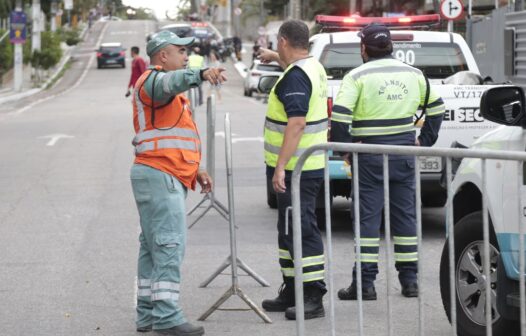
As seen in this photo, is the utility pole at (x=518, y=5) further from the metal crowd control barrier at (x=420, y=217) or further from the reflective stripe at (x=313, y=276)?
the metal crowd control barrier at (x=420, y=217)

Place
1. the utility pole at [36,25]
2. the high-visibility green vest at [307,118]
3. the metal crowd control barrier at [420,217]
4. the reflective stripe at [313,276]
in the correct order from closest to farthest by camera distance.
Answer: the metal crowd control barrier at [420,217]
the reflective stripe at [313,276]
the high-visibility green vest at [307,118]
the utility pole at [36,25]

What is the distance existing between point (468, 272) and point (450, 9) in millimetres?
21855

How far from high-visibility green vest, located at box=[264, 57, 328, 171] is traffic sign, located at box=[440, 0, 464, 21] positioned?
66.0ft

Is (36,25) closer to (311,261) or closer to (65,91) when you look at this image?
(65,91)

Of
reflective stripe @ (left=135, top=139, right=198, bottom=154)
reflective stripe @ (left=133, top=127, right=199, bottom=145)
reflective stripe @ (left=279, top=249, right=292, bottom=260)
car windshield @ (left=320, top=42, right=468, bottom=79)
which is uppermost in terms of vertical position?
car windshield @ (left=320, top=42, right=468, bottom=79)

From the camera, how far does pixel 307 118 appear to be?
26.2ft

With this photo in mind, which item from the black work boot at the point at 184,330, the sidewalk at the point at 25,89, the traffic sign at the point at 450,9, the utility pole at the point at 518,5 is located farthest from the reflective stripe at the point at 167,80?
the sidewalk at the point at 25,89

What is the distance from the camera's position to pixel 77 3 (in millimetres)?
114688

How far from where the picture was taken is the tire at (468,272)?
20.6ft

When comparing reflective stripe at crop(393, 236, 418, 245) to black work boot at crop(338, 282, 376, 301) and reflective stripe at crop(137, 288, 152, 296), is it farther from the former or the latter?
reflective stripe at crop(137, 288, 152, 296)

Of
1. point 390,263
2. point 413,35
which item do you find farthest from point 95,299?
point 413,35

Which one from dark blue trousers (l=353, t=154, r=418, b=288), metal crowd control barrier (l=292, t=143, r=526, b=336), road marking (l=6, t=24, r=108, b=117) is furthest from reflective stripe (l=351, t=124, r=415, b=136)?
road marking (l=6, t=24, r=108, b=117)

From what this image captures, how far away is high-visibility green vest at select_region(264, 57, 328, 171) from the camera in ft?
26.1

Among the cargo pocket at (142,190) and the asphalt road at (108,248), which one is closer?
the cargo pocket at (142,190)
